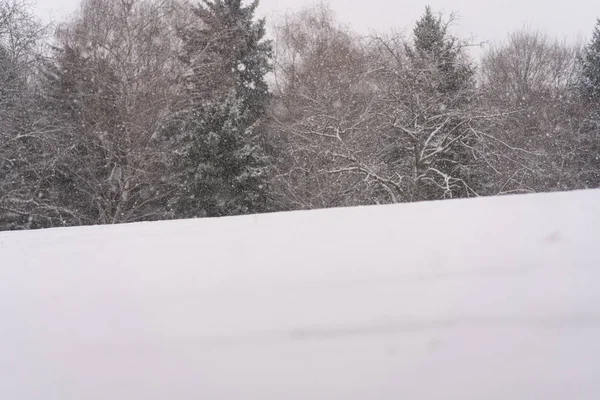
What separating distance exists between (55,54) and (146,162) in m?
5.81

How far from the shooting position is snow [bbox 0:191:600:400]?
5.53 feet

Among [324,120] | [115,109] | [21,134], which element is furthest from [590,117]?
[21,134]

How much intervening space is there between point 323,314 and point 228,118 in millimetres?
16291

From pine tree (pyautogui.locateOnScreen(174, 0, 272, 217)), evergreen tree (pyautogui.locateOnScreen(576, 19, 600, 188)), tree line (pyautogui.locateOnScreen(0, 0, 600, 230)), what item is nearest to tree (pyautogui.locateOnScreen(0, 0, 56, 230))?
tree line (pyautogui.locateOnScreen(0, 0, 600, 230))

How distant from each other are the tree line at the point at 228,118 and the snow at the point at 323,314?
9.58 m

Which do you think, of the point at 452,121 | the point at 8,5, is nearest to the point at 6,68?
the point at 8,5

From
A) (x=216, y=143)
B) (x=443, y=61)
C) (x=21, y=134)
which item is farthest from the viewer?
(x=216, y=143)

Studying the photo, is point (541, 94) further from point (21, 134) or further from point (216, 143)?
point (21, 134)

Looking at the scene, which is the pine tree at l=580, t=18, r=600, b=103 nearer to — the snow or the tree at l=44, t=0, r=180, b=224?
the tree at l=44, t=0, r=180, b=224

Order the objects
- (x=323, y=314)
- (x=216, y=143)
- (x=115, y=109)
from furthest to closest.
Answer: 1. (x=115, y=109)
2. (x=216, y=143)
3. (x=323, y=314)

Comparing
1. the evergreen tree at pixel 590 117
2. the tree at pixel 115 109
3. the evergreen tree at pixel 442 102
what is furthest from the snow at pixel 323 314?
the evergreen tree at pixel 590 117

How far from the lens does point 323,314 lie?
1.99 metres

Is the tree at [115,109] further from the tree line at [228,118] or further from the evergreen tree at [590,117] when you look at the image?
the evergreen tree at [590,117]

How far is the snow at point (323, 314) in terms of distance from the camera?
1.69 metres
